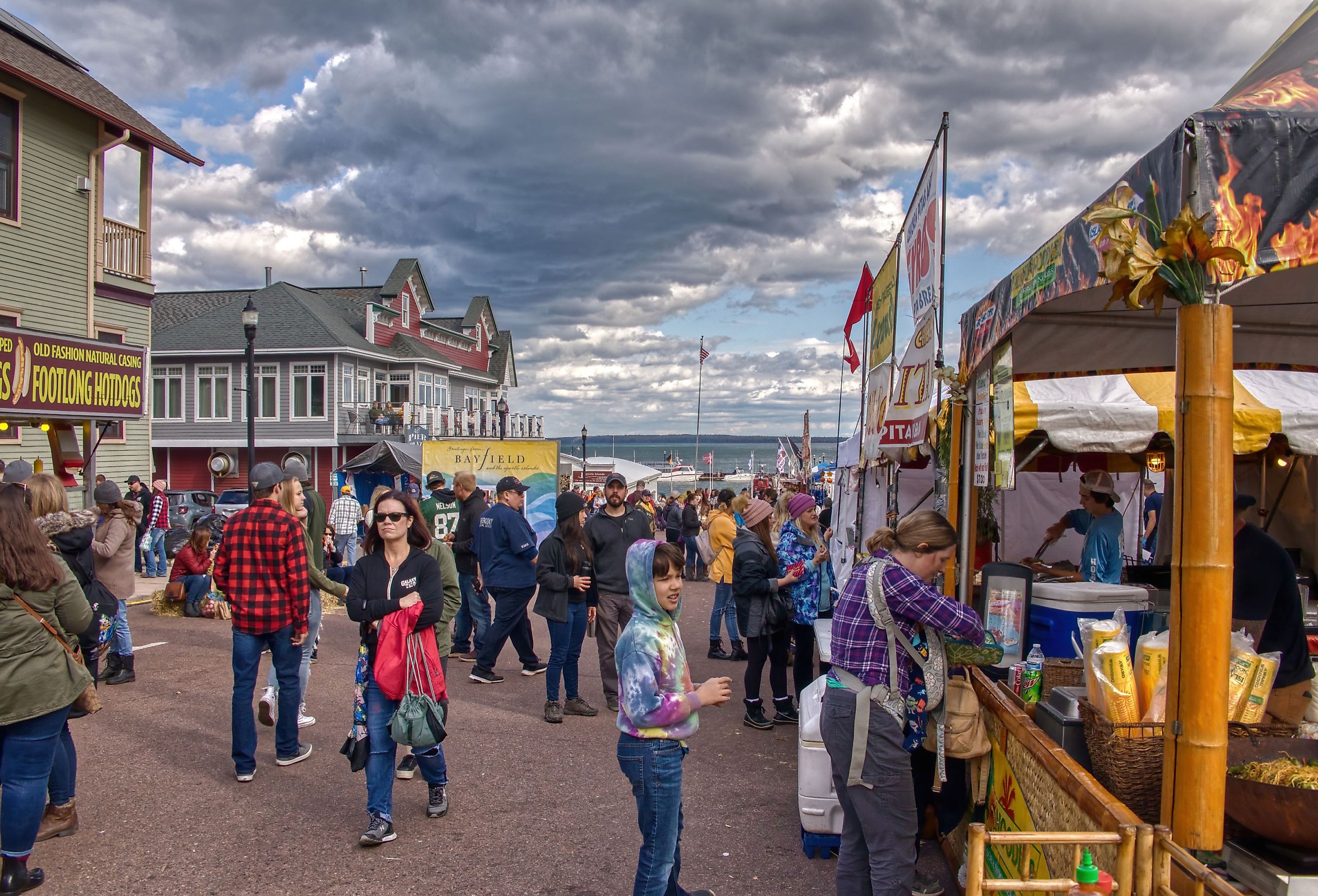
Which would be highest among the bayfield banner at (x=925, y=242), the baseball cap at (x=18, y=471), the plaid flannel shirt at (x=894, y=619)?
the bayfield banner at (x=925, y=242)

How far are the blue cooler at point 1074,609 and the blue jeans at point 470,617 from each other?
602cm

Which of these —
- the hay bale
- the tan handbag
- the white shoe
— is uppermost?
the tan handbag

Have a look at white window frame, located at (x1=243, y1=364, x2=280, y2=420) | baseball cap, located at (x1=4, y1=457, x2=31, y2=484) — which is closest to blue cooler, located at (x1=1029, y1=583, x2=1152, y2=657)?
baseball cap, located at (x1=4, y1=457, x2=31, y2=484)

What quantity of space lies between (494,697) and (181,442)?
104 feet

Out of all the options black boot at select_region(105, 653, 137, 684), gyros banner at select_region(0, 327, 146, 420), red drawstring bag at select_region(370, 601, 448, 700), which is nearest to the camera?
red drawstring bag at select_region(370, 601, 448, 700)

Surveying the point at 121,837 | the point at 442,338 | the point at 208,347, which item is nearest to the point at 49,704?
the point at 121,837

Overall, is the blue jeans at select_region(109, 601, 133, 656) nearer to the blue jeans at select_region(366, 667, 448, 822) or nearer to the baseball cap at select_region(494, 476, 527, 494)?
the baseball cap at select_region(494, 476, 527, 494)

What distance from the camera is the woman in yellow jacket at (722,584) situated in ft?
34.4

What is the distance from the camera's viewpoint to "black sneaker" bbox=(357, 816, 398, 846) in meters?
4.86

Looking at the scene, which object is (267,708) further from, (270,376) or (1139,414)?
(270,376)

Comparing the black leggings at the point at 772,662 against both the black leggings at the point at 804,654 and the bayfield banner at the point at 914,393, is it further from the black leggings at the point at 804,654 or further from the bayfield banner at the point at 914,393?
the bayfield banner at the point at 914,393

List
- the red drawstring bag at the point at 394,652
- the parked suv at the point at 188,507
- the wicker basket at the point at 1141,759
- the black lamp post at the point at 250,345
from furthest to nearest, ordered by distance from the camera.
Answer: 1. the parked suv at the point at 188,507
2. the black lamp post at the point at 250,345
3. the red drawstring bag at the point at 394,652
4. the wicker basket at the point at 1141,759

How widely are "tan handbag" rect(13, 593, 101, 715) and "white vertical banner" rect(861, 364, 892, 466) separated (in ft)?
18.3

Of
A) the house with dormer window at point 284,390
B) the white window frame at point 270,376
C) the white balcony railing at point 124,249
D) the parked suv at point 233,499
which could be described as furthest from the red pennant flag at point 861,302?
the white window frame at point 270,376
